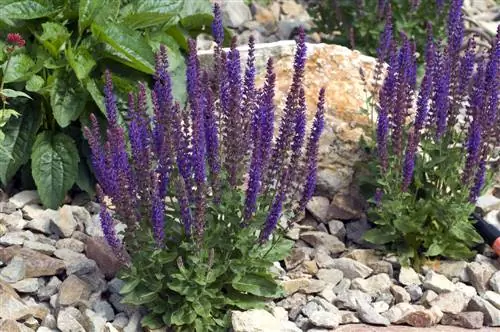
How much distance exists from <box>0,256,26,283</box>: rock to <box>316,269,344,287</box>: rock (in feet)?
5.32

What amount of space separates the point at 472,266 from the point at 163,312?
6.07 ft

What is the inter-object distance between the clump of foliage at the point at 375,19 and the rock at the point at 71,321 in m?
3.51

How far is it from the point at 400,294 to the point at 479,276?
515 mm

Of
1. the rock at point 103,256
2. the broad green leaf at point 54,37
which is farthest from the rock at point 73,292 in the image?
the broad green leaf at point 54,37

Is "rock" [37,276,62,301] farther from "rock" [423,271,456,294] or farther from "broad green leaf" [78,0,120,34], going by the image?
"rock" [423,271,456,294]

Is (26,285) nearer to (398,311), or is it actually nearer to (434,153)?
(398,311)

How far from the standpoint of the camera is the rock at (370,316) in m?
4.41

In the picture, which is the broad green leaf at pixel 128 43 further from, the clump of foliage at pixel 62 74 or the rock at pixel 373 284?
the rock at pixel 373 284

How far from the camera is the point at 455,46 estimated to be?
5023mm

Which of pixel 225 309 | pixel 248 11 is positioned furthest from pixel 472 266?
→ pixel 248 11

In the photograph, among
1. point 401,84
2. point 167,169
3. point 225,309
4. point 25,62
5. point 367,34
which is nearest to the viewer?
point 167,169

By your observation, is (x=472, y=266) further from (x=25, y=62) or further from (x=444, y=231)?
(x=25, y=62)

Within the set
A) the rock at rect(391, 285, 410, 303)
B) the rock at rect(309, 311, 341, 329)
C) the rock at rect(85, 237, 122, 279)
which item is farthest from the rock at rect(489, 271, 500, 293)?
the rock at rect(85, 237, 122, 279)

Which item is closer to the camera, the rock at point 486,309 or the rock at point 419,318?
the rock at point 419,318
